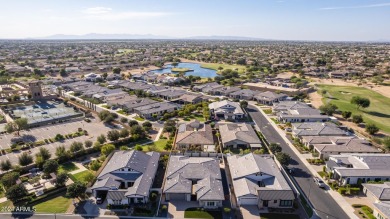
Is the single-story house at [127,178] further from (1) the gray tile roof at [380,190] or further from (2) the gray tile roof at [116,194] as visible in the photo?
(1) the gray tile roof at [380,190]

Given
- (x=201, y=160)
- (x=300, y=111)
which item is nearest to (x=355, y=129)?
(x=300, y=111)

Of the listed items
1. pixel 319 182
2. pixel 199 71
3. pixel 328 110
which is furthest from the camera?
pixel 199 71

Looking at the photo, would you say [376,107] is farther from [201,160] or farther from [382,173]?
[201,160]

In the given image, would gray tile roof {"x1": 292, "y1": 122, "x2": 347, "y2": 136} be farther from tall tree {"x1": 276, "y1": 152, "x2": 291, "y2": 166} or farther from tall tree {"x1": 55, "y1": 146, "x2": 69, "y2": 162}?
tall tree {"x1": 55, "y1": 146, "x2": 69, "y2": 162}

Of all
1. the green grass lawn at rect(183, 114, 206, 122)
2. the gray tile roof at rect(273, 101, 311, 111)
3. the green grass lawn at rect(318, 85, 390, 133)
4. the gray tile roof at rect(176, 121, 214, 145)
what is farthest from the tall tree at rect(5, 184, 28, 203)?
the green grass lawn at rect(318, 85, 390, 133)

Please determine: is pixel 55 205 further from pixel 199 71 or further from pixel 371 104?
pixel 199 71

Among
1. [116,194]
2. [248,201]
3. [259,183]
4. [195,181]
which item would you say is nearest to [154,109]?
[195,181]
